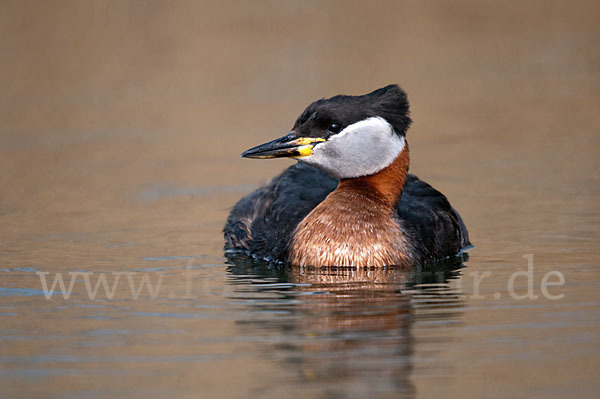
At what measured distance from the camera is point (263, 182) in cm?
1298

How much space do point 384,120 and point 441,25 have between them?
556 inches

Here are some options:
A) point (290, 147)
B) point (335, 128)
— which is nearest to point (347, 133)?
point (335, 128)

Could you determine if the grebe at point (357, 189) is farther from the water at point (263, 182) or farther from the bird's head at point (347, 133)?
the water at point (263, 182)

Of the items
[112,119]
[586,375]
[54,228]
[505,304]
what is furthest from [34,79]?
[586,375]

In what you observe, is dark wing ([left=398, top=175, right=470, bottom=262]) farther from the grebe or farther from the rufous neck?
the rufous neck

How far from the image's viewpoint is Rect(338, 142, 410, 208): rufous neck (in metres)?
A: 10.7

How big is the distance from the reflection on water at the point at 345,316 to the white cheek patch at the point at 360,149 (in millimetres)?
1036

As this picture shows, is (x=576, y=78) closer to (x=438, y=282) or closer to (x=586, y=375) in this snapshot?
(x=438, y=282)

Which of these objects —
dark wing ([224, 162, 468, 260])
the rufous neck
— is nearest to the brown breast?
the rufous neck

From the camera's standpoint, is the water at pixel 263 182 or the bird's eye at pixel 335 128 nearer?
the water at pixel 263 182

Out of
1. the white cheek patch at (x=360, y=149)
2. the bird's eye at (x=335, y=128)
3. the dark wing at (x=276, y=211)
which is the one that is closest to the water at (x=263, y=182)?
the dark wing at (x=276, y=211)

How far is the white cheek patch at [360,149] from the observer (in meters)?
10.4

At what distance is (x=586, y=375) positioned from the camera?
22.9ft

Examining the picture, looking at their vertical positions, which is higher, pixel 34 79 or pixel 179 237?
pixel 34 79
